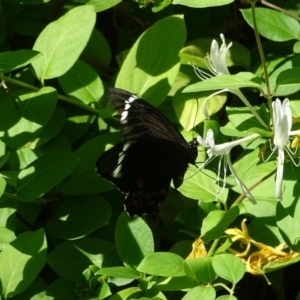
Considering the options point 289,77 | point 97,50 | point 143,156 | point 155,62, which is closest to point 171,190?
point 143,156

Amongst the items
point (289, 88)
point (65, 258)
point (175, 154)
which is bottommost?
point (65, 258)

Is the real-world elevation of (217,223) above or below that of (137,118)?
below

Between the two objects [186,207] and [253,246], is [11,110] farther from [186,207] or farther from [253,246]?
[253,246]

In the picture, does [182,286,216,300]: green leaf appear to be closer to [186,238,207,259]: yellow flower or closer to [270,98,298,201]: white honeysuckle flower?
[186,238,207,259]: yellow flower

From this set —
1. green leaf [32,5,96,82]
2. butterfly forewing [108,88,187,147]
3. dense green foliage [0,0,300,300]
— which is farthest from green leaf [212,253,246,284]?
green leaf [32,5,96,82]

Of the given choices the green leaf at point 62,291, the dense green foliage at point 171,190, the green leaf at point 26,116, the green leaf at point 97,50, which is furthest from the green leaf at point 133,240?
the green leaf at point 97,50

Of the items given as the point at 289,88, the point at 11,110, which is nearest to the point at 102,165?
the point at 11,110

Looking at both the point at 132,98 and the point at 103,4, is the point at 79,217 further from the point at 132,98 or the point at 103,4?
the point at 103,4
